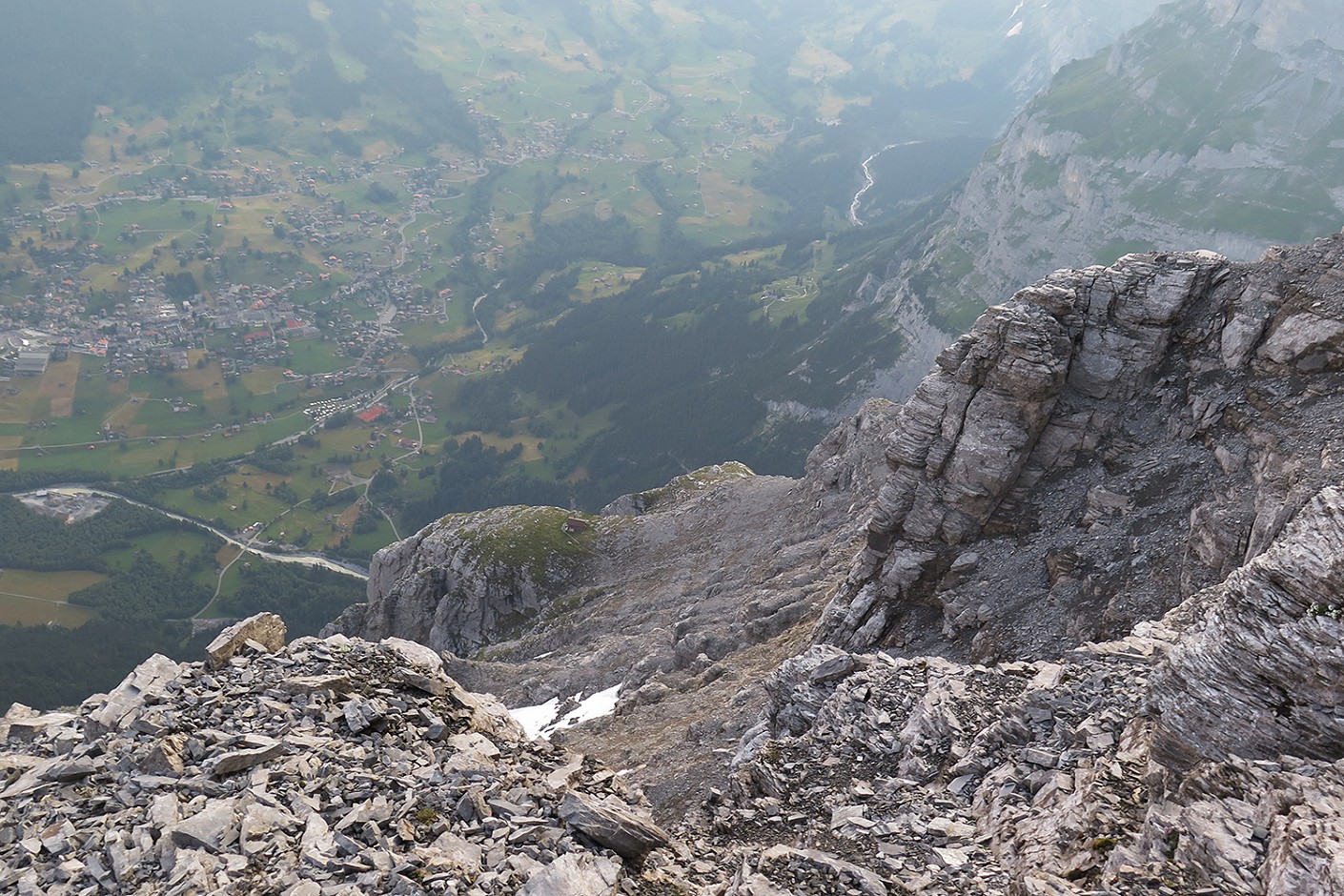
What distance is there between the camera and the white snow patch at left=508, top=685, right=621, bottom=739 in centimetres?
6706

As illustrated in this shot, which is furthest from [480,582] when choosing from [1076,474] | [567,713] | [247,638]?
[1076,474]

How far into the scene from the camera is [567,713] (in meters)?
70.0

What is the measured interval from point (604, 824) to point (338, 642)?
16855 millimetres

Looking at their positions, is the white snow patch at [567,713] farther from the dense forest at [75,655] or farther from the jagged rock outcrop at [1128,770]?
the dense forest at [75,655]

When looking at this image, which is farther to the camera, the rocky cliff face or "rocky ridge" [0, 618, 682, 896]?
"rocky ridge" [0, 618, 682, 896]

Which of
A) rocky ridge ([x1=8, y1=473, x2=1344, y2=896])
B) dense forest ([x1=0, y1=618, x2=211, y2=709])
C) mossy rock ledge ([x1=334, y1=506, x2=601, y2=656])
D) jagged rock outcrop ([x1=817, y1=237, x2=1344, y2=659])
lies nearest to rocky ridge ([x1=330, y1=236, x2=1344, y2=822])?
jagged rock outcrop ([x1=817, y1=237, x2=1344, y2=659])

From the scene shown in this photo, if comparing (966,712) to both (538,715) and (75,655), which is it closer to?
(538,715)

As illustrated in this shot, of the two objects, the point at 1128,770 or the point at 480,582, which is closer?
the point at 1128,770

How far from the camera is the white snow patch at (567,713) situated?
67.1 metres

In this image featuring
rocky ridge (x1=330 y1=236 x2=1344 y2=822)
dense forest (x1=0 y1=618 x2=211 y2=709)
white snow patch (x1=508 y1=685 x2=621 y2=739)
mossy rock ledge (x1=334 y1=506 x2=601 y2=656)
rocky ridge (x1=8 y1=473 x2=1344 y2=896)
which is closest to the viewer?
rocky ridge (x1=8 y1=473 x2=1344 y2=896)

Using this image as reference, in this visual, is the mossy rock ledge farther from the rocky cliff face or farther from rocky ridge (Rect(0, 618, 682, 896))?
rocky ridge (Rect(0, 618, 682, 896))

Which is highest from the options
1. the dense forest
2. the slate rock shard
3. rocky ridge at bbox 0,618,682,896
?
the slate rock shard

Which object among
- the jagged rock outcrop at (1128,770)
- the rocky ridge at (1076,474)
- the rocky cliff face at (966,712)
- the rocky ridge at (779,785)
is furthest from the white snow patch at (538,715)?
the jagged rock outcrop at (1128,770)

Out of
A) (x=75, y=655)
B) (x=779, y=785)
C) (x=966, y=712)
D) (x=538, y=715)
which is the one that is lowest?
(x=75, y=655)
